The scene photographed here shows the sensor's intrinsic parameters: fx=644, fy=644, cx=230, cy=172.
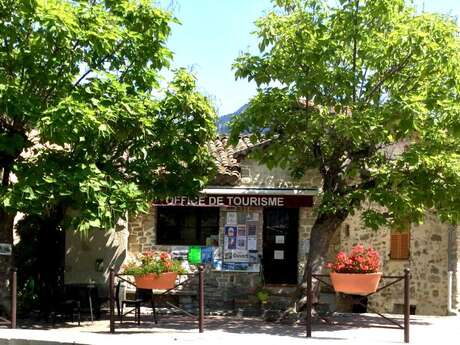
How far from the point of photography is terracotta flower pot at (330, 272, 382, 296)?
10.9 meters

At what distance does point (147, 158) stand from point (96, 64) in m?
1.85

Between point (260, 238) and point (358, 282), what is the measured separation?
5.15 m

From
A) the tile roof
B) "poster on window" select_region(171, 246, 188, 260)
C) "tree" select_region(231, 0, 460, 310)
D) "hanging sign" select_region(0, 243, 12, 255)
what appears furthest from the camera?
"poster on window" select_region(171, 246, 188, 260)

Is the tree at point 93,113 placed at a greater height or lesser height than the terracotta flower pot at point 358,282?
greater

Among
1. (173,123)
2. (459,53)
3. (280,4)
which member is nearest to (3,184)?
(173,123)

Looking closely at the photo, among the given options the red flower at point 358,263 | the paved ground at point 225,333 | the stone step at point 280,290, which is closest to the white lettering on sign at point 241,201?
the stone step at point 280,290

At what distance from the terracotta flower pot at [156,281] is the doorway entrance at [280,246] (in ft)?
15.4

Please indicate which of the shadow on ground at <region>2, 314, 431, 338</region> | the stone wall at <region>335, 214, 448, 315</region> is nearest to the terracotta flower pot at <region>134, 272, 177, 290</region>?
the shadow on ground at <region>2, 314, 431, 338</region>

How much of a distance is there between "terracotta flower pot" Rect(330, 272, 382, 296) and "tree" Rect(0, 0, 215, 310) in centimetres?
315

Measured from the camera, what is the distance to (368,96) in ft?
37.5

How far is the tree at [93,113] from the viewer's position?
32.1ft

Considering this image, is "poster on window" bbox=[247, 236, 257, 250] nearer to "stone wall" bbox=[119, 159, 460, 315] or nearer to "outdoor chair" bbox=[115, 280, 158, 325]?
"stone wall" bbox=[119, 159, 460, 315]

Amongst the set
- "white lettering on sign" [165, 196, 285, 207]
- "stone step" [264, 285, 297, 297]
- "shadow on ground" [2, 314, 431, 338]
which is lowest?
"shadow on ground" [2, 314, 431, 338]

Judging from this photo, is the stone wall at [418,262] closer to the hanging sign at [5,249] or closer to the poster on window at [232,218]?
the poster on window at [232,218]
